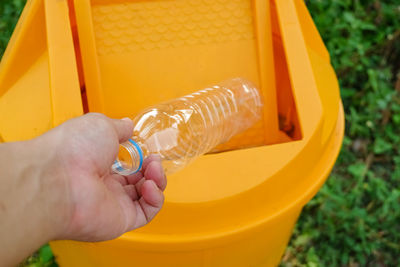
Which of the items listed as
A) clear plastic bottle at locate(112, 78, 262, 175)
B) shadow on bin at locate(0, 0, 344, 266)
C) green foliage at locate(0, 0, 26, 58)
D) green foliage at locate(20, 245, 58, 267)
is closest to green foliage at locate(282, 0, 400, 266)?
shadow on bin at locate(0, 0, 344, 266)

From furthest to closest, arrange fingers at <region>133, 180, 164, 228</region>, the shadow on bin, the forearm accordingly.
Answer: the shadow on bin
fingers at <region>133, 180, 164, 228</region>
the forearm

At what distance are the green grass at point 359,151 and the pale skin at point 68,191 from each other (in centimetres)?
90

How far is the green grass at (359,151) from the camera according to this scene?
5.78 feet

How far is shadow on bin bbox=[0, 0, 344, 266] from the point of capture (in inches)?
40.1

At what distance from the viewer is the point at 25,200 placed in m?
0.74

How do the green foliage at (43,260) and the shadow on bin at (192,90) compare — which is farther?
the green foliage at (43,260)

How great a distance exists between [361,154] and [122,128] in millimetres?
1523

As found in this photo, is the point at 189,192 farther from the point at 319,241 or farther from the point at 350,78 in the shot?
the point at 350,78

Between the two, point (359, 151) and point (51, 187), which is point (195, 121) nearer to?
point (51, 187)

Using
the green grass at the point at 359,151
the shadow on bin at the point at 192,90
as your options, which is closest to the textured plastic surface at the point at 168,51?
the shadow on bin at the point at 192,90

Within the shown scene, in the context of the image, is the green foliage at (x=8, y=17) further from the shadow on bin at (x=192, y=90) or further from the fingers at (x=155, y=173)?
the fingers at (x=155, y=173)

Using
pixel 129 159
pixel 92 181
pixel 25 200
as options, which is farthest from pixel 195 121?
pixel 25 200

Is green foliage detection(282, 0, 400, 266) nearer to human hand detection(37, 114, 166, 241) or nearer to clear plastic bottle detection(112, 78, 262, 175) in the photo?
clear plastic bottle detection(112, 78, 262, 175)

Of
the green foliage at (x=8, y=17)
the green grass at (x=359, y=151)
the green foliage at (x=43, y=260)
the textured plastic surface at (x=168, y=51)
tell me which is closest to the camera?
the textured plastic surface at (x=168, y=51)
